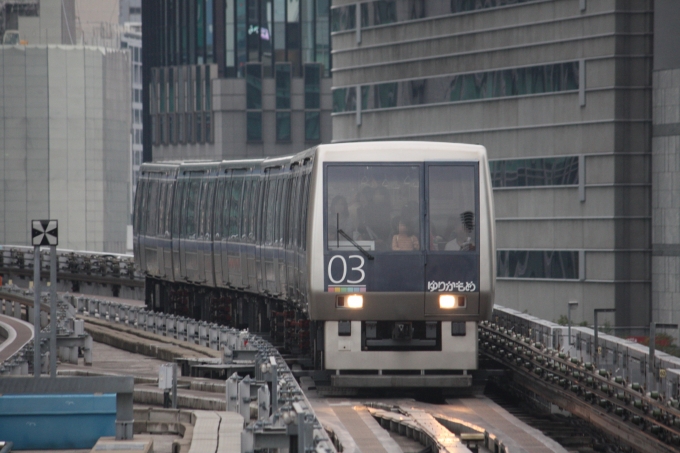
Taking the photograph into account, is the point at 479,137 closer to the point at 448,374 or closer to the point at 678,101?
the point at 678,101

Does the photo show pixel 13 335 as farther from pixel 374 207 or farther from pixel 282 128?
pixel 282 128

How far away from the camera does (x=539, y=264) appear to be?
66.9 metres

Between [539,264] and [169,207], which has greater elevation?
[169,207]

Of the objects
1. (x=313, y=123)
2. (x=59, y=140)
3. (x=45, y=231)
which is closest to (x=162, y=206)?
(x=45, y=231)

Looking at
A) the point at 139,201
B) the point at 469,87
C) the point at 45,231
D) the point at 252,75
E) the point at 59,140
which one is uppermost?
the point at 252,75

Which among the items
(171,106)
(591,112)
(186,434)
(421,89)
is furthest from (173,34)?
(186,434)

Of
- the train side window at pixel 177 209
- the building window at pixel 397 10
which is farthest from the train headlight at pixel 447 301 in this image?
the building window at pixel 397 10

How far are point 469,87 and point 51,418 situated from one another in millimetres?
55384

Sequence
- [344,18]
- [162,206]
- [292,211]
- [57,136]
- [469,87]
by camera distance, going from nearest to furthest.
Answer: [292,211] → [162,206] → [469,87] → [344,18] → [57,136]

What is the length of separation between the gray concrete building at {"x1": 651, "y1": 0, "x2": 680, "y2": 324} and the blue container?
4626cm

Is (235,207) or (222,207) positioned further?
(222,207)

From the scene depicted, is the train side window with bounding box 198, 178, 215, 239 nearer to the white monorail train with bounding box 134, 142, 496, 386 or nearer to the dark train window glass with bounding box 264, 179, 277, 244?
the dark train window glass with bounding box 264, 179, 277, 244

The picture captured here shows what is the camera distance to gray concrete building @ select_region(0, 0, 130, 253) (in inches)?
5605

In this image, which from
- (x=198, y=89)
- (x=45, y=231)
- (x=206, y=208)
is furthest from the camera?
(x=198, y=89)
